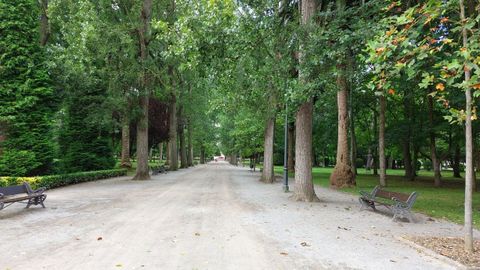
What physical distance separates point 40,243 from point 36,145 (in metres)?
13.5

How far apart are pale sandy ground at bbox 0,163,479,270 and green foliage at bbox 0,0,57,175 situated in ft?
23.2

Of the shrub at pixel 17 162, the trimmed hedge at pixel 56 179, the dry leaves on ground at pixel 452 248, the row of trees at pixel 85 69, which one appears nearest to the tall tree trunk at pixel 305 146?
the row of trees at pixel 85 69

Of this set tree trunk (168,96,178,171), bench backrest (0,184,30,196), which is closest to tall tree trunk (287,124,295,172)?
tree trunk (168,96,178,171)

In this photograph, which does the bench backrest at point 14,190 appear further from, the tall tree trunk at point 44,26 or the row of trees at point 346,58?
the tall tree trunk at point 44,26

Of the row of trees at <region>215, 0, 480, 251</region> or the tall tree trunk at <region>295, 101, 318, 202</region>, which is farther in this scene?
the tall tree trunk at <region>295, 101, 318, 202</region>

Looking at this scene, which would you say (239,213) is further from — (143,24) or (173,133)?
(173,133)

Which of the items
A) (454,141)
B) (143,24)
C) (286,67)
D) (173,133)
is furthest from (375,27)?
(173,133)

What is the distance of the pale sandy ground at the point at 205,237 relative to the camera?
617cm

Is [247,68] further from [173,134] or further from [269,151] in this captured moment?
[173,134]

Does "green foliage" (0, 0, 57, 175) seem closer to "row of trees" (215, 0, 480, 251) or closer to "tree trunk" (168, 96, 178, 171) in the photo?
"row of trees" (215, 0, 480, 251)

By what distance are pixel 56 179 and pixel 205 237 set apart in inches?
514

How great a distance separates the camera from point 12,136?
1875cm

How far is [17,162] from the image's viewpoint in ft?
59.7

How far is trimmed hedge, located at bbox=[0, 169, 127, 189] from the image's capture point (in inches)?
631
